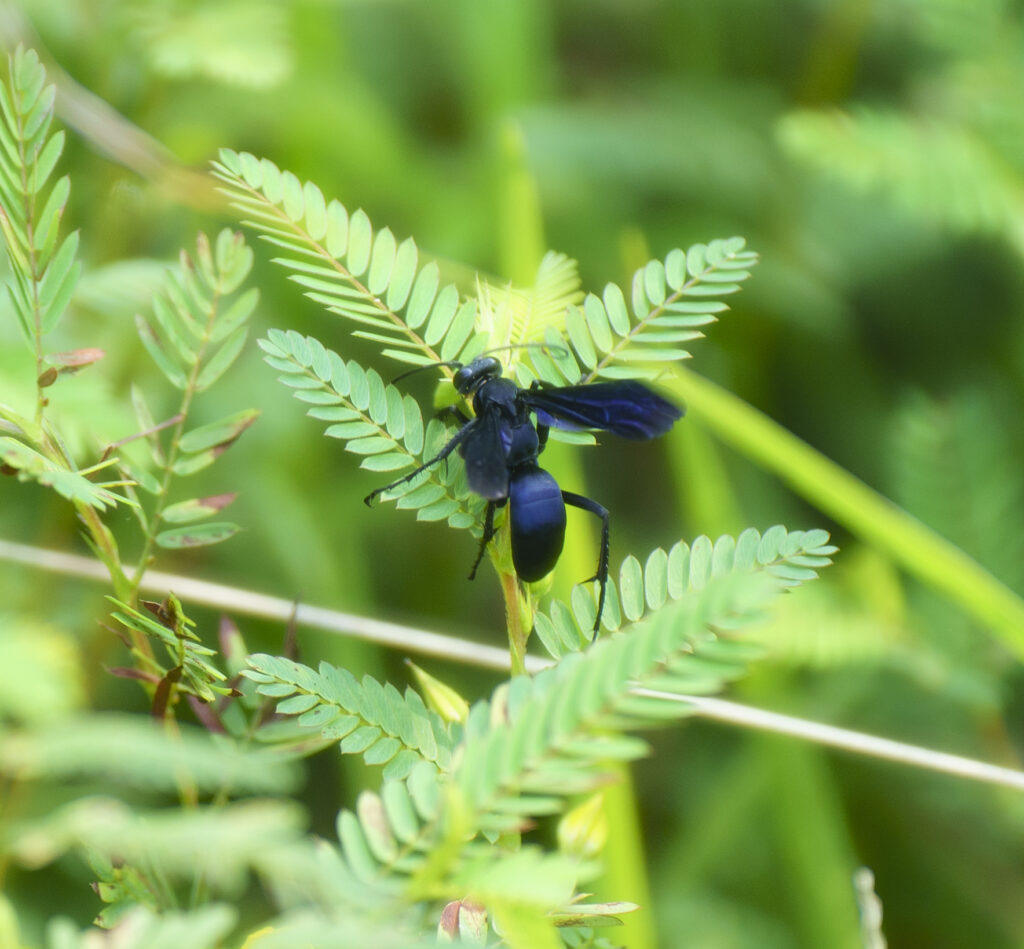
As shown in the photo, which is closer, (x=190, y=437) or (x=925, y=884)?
(x=190, y=437)

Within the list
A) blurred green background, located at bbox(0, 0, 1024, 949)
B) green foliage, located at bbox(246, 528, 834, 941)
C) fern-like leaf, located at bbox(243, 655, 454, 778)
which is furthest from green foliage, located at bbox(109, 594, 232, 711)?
blurred green background, located at bbox(0, 0, 1024, 949)

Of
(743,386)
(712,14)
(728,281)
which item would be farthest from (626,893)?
(712,14)

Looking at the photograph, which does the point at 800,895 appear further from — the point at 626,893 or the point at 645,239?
the point at 645,239

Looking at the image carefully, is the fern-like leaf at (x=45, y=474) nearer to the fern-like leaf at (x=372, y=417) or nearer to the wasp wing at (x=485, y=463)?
the fern-like leaf at (x=372, y=417)

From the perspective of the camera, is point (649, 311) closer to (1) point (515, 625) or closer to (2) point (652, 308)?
(2) point (652, 308)

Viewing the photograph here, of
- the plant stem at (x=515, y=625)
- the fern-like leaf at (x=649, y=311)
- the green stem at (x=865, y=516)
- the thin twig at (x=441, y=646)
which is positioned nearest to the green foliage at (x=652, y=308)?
the fern-like leaf at (x=649, y=311)

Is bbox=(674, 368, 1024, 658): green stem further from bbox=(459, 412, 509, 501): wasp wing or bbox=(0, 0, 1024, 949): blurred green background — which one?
bbox=(459, 412, 509, 501): wasp wing

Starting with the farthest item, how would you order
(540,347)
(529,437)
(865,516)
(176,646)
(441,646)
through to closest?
(865,516), (441,646), (529,437), (540,347), (176,646)

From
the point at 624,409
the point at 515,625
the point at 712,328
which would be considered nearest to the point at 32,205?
the point at 515,625
